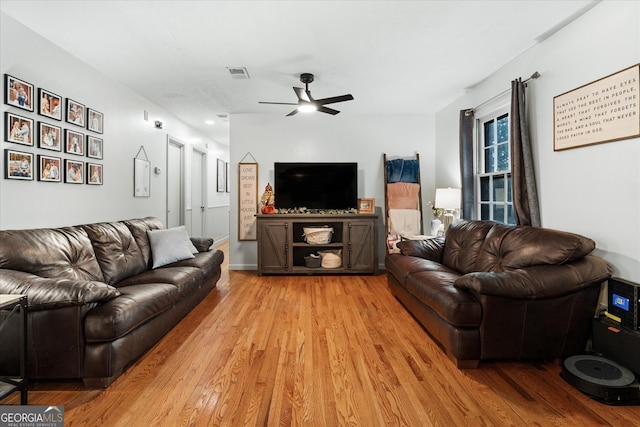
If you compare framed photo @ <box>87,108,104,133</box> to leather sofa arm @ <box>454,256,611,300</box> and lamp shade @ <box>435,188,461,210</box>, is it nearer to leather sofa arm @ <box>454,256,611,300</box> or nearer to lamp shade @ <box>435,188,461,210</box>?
leather sofa arm @ <box>454,256,611,300</box>

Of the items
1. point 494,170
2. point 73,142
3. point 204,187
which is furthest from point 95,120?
point 494,170

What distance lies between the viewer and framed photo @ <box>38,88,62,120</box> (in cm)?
286

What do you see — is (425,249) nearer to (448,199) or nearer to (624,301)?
(448,199)

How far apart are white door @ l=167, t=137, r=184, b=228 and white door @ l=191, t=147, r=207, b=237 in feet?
1.53

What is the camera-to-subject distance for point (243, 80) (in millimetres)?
3938

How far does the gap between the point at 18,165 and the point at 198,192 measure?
4368 millimetres

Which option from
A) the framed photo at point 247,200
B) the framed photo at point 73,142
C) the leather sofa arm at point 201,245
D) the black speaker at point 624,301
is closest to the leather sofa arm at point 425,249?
the black speaker at point 624,301

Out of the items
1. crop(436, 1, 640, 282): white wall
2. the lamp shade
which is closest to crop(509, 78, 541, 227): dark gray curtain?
crop(436, 1, 640, 282): white wall

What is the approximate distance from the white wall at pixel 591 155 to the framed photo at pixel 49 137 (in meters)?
4.37

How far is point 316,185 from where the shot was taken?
5246mm

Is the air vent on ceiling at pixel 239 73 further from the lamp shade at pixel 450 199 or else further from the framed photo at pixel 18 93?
the lamp shade at pixel 450 199

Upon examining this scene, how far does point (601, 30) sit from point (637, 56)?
0.39 metres

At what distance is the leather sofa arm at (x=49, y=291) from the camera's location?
1.92m

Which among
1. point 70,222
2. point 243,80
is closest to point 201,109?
point 243,80
